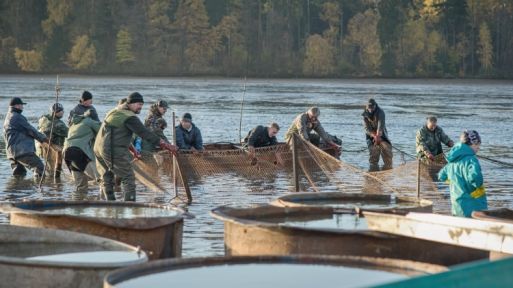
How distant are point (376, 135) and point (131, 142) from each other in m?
8.71

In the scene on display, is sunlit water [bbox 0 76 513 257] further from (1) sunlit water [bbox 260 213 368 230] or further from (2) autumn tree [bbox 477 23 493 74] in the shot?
(2) autumn tree [bbox 477 23 493 74]

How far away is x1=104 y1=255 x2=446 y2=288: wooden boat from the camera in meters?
7.52

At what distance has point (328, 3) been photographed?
152 meters

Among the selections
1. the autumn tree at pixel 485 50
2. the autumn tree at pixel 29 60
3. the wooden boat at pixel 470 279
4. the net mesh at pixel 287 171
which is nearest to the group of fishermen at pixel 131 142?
the net mesh at pixel 287 171

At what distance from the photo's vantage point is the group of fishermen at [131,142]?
41.0ft

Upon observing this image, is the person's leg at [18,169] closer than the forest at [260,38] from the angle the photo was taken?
Yes

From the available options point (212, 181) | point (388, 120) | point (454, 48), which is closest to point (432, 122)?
point (212, 181)

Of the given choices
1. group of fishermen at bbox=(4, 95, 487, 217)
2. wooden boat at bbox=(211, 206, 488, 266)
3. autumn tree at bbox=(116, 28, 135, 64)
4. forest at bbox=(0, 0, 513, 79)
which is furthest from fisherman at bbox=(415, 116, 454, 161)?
autumn tree at bbox=(116, 28, 135, 64)

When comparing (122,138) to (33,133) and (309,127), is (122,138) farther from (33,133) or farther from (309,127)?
(309,127)

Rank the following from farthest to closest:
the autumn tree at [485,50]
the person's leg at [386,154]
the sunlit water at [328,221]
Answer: the autumn tree at [485,50]
the person's leg at [386,154]
the sunlit water at [328,221]

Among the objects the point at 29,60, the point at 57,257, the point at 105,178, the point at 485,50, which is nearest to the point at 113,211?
the point at 57,257

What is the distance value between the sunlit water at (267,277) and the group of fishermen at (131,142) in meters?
4.68

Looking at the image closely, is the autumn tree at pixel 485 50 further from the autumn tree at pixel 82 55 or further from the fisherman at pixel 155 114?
the fisherman at pixel 155 114

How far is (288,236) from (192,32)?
137186mm
